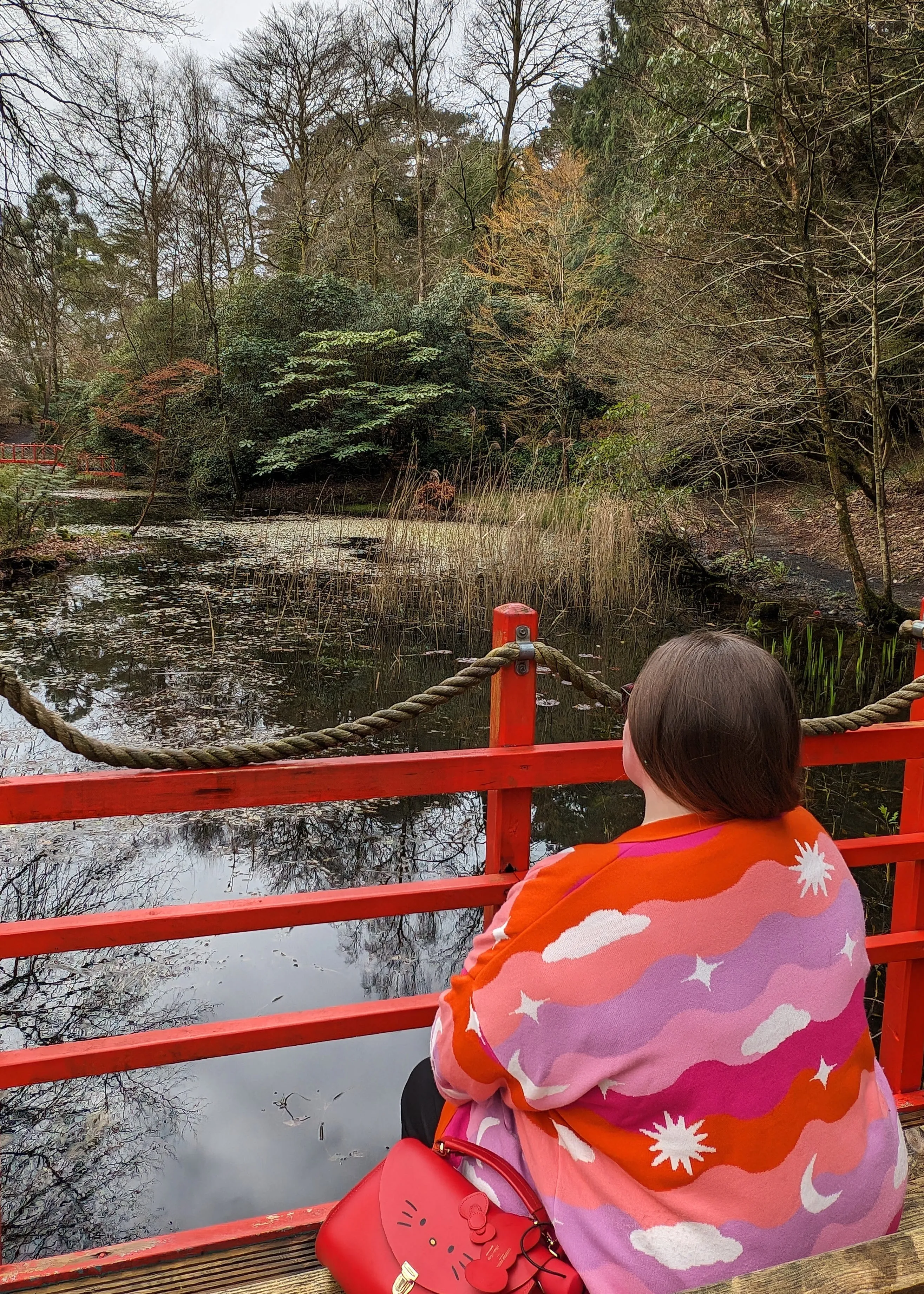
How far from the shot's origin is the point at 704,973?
0.74 meters

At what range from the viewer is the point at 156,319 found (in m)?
16.4

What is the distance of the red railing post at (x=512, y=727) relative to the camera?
1.27 metres

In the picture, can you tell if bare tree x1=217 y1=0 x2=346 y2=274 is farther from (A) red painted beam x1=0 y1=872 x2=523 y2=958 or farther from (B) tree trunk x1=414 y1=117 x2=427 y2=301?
(A) red painted beam x1=0 y1=872 x2=523 y2=958

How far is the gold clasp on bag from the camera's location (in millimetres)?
819

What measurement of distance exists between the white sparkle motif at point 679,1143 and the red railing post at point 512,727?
54 centimetres

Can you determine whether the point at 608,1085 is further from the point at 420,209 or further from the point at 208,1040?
the point at 420,209

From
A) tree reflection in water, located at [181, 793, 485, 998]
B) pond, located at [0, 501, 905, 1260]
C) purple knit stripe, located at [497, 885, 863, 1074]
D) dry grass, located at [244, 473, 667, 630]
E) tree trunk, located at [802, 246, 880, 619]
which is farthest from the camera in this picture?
dry grass, located at [244, 473, 667, 630]

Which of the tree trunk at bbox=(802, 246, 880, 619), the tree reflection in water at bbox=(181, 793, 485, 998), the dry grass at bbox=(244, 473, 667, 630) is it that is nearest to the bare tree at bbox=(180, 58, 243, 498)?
the dry grass at bbox=(244, 473, 667, 630)

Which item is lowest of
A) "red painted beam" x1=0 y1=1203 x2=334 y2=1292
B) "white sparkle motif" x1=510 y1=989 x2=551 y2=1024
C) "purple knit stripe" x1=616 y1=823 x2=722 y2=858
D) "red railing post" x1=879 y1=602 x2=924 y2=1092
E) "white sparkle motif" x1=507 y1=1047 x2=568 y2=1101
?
"red painted beam" x1=0 y1=1203 x2=334 y2=1292

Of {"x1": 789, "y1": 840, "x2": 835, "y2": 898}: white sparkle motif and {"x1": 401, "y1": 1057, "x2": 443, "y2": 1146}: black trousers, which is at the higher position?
{"x1": 789, "y1": 840, "x2": 835, "y2": 898}: white sparkle motif

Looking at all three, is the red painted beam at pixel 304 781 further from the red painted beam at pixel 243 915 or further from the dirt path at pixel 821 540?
the dirt path at pixel 821 540

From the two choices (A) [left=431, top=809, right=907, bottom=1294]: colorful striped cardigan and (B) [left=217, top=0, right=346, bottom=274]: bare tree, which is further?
(B) [left=217, top=0, right=346, bottom=274]: bare tree

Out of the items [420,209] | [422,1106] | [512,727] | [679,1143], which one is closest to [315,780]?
[512,727]

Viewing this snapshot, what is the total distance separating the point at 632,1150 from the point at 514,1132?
15 centimetres
